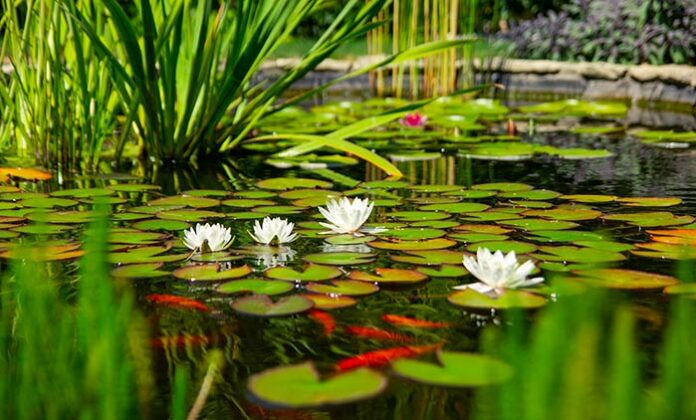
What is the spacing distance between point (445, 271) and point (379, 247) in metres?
0.23

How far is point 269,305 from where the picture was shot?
62.7 inches

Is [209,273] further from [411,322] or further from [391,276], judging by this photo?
[411,322]

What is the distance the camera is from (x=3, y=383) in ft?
3.18

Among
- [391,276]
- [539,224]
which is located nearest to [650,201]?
[539,224]

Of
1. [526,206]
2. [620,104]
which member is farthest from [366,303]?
[620,104]

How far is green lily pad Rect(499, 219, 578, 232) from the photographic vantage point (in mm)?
2219

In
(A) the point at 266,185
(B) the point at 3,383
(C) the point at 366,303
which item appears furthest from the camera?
(A) the point at 266,185

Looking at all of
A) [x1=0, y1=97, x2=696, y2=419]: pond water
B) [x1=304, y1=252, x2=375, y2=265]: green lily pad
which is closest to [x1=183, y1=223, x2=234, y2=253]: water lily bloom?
[x1=0, y1=97, x2=696, y2=419]: pond water

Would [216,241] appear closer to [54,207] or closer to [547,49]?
[54,207]

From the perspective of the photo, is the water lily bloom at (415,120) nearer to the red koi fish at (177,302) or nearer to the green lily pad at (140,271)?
the green lily pad at (140,271)

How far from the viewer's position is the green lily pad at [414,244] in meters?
2.01

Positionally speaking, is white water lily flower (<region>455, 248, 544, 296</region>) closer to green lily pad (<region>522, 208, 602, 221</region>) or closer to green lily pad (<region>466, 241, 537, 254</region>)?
green lily pad (<region>466, 241, 537, 254</region>)

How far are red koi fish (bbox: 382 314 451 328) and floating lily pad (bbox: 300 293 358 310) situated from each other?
3.3 inches

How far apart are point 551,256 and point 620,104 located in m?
3.56
